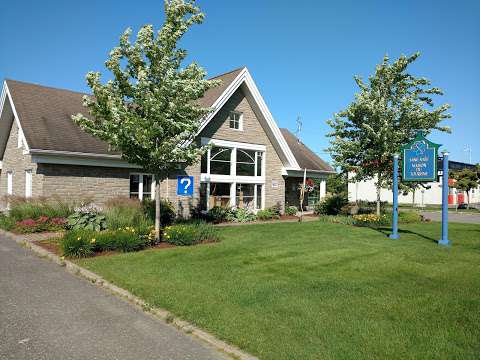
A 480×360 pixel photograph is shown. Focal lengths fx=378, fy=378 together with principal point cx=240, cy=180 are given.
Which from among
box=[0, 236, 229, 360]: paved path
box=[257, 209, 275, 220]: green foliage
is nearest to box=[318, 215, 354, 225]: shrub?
box=[257, 209, 275, 220]: green foliage

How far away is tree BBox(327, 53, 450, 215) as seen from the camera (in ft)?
58.9

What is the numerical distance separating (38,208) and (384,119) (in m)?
15.5

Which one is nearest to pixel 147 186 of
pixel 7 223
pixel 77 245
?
pixel 7 223

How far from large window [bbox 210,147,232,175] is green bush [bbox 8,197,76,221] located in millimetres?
6806

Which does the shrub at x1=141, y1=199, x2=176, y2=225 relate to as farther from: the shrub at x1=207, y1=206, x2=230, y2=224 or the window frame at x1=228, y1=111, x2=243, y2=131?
the window frame at x1=228, y1=111, x2=243, y2=131

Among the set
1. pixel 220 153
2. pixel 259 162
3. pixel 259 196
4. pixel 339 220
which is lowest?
pixel 339 220

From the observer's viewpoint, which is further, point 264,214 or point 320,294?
point 264,214

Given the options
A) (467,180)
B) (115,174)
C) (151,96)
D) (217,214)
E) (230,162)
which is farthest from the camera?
(467,180)

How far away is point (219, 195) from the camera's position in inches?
755

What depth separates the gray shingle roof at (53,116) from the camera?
1550 centimetres

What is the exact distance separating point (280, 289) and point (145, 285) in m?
2.41

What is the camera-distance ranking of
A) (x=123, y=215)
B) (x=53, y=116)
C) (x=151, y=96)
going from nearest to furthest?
1. (x=151, y=96)
2. (x=123, y=215)
3. (x=53, y=116)

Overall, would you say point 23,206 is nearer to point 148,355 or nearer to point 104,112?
point 104,112

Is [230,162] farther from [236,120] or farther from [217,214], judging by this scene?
[217,214]
